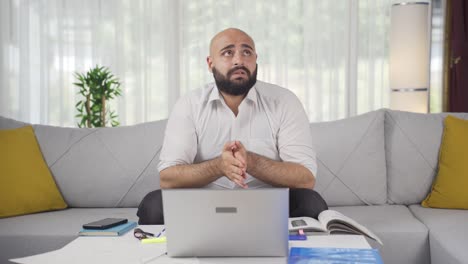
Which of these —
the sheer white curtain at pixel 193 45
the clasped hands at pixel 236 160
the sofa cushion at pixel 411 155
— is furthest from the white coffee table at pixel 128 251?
the sheer white curtain at pixel 193 45

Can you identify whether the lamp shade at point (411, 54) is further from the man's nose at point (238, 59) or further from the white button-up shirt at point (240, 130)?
the man's nose at point (238, 59)

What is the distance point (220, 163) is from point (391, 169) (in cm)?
110

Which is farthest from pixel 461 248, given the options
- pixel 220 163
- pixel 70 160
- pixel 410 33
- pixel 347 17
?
pixel 347 17

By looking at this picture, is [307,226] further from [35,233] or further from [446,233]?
[35,233]

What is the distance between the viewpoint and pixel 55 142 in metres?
2.91

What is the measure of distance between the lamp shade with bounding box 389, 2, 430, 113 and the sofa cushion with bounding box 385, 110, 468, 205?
4.11 ft

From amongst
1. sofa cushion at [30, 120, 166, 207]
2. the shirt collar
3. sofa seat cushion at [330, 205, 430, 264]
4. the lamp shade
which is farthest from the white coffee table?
the lamp shade

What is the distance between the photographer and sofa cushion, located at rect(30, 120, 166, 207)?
2824 mm

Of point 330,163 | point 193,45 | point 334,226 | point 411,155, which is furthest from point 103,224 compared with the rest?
point 193,45

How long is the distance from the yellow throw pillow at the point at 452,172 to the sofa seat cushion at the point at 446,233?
5cm

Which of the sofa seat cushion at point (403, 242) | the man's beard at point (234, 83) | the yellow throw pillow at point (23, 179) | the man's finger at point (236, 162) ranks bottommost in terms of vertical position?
the sofa seat cushion at point (403, 242)

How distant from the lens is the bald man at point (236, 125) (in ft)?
7.52

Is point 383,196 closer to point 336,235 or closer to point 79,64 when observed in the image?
point 336,235

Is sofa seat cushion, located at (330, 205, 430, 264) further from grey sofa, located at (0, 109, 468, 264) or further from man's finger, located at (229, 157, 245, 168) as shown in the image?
man's finger, located at (229, 157, 245, 168)
